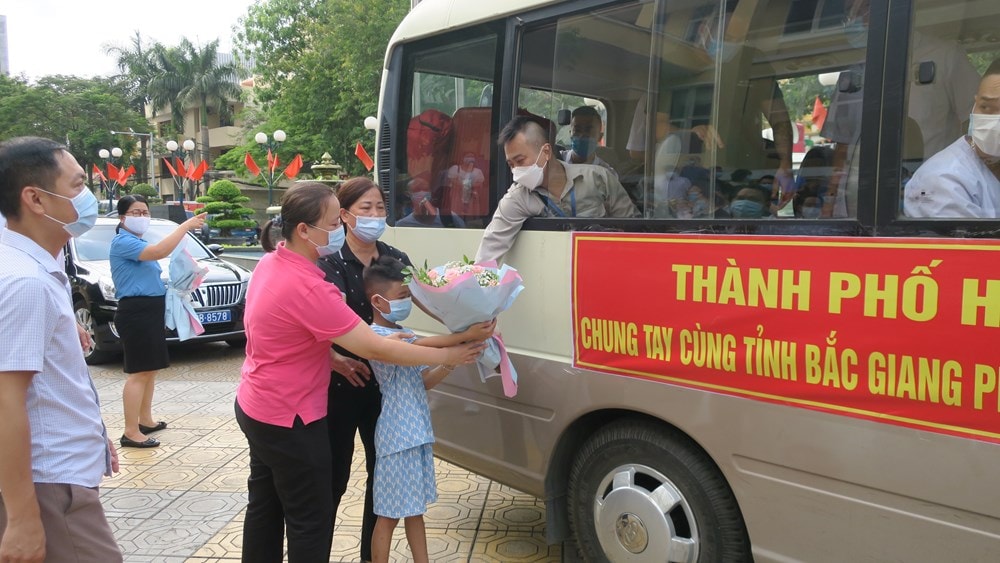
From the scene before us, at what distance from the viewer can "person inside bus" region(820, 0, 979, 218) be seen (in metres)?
2.21

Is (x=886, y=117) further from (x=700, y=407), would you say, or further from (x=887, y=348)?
(x=700, y=407)

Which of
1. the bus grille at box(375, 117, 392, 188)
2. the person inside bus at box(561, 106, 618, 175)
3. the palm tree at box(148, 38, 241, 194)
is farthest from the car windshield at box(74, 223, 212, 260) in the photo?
the palm tree at box(148, 38, 241, 194)

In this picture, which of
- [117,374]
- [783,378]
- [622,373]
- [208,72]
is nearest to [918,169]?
[783,378]

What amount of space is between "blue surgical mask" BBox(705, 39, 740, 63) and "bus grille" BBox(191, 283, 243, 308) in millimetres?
7215

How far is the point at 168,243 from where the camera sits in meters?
5.25

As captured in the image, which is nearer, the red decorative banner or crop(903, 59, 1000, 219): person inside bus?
the red decorative banner

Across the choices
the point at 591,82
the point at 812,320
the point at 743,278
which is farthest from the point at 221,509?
the point at 812,320

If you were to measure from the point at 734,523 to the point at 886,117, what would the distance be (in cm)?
151

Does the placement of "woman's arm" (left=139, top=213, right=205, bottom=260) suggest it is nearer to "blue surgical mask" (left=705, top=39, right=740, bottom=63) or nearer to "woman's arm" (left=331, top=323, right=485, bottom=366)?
"woman's arm" (left=331, top=323, right=485, bottom=366)

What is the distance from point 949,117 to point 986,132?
121 mm

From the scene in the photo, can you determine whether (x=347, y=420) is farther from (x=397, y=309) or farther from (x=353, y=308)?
(x=397, y=309)

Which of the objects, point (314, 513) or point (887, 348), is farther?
point (314, 513)

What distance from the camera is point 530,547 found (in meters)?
3.86

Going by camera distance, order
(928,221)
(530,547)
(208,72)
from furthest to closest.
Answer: (208,72) → (530,547) → (928,221)
